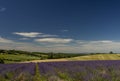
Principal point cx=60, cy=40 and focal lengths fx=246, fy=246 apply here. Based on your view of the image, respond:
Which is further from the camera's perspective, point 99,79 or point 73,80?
point 73,80

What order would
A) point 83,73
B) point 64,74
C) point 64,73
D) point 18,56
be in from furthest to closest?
point 18,56
point 64,73
point 64,74
point 83,73

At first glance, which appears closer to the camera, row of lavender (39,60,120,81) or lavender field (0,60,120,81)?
row of lavender (39,60,120,81)

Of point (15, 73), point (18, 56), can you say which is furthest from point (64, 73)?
point (18, 56)

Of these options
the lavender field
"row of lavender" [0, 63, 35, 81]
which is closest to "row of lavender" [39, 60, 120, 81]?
the lavender field

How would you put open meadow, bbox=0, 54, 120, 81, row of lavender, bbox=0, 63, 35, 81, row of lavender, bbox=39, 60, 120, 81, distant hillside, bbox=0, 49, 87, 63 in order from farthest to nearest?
1. distant hillside, bbox=0, 49, 87, 63
2. row of lavender, bbox=0, 63, 35, 81
3. open meadow, bbox=0, 54, 120, 81
4. row of lavender, bbox=39, 60, 120, 81

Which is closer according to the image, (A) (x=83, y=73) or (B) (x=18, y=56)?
(A) (x=83, y=73)

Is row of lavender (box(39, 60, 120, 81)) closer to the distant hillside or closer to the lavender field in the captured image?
→ the lavender field

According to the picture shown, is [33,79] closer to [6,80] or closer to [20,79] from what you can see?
[20,79]

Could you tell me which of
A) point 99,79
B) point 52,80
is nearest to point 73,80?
point 52,80

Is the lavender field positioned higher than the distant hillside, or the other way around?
the distant hillside

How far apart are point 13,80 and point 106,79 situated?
4.49m

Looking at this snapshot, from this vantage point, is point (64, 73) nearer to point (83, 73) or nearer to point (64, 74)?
point (64, 74)

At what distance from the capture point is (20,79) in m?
10.7

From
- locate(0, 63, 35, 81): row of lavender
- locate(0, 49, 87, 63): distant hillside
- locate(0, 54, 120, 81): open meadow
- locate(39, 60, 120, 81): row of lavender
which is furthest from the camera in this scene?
locate(0, 49, 87, 63): distant hillside
